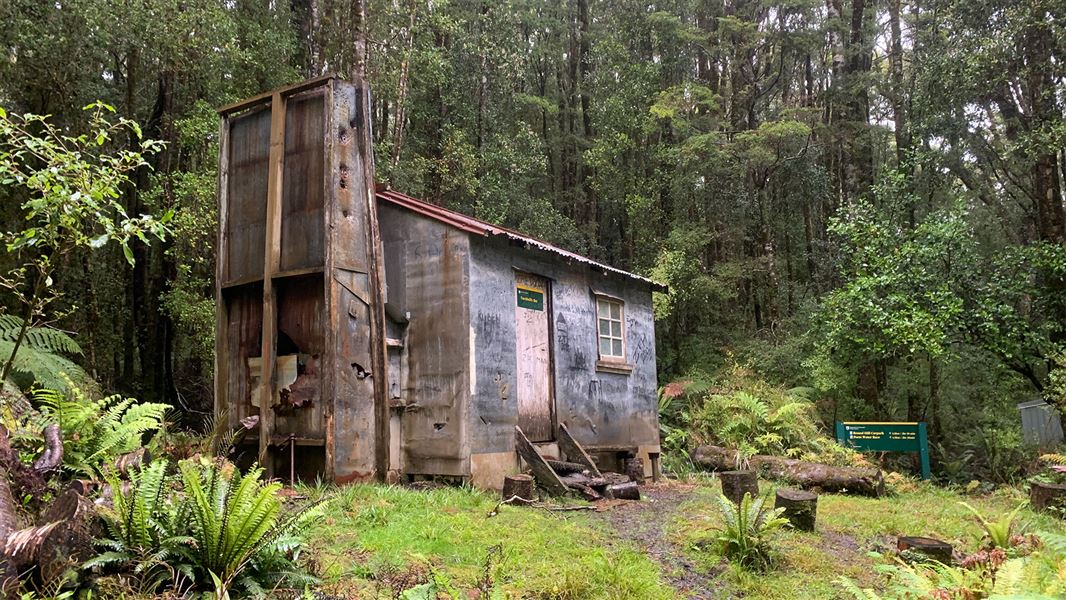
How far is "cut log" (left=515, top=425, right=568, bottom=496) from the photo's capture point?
10.0m

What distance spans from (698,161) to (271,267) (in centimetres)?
1629

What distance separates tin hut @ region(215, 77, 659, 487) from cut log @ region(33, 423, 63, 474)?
346 centimetres

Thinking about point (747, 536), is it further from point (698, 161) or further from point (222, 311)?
point (698, 161)

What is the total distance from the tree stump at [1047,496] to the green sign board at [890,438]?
2.92 m

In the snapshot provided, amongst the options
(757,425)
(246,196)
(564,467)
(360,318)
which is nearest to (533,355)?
(564,467)

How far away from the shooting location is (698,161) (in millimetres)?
22594

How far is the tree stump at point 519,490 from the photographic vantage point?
928 centimetres

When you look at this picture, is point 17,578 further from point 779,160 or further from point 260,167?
point 779,160

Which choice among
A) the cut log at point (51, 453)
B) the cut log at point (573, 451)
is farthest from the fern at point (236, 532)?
the cut log at point (573, 451)

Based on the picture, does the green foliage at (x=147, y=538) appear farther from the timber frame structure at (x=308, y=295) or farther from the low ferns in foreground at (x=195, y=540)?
the timber frame structure at (x=308, y=295)

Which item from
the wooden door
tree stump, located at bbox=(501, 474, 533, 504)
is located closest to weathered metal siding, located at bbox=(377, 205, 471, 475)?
tree stump, located at bbox=(501, 474, 533, 504)

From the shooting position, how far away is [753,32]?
76.4 ft

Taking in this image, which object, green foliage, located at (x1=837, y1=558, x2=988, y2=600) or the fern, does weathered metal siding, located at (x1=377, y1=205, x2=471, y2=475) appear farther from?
green foliage, located at (x1=837, y1=558, x2=988, y2=600)

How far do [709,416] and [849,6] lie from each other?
57.2 feet
